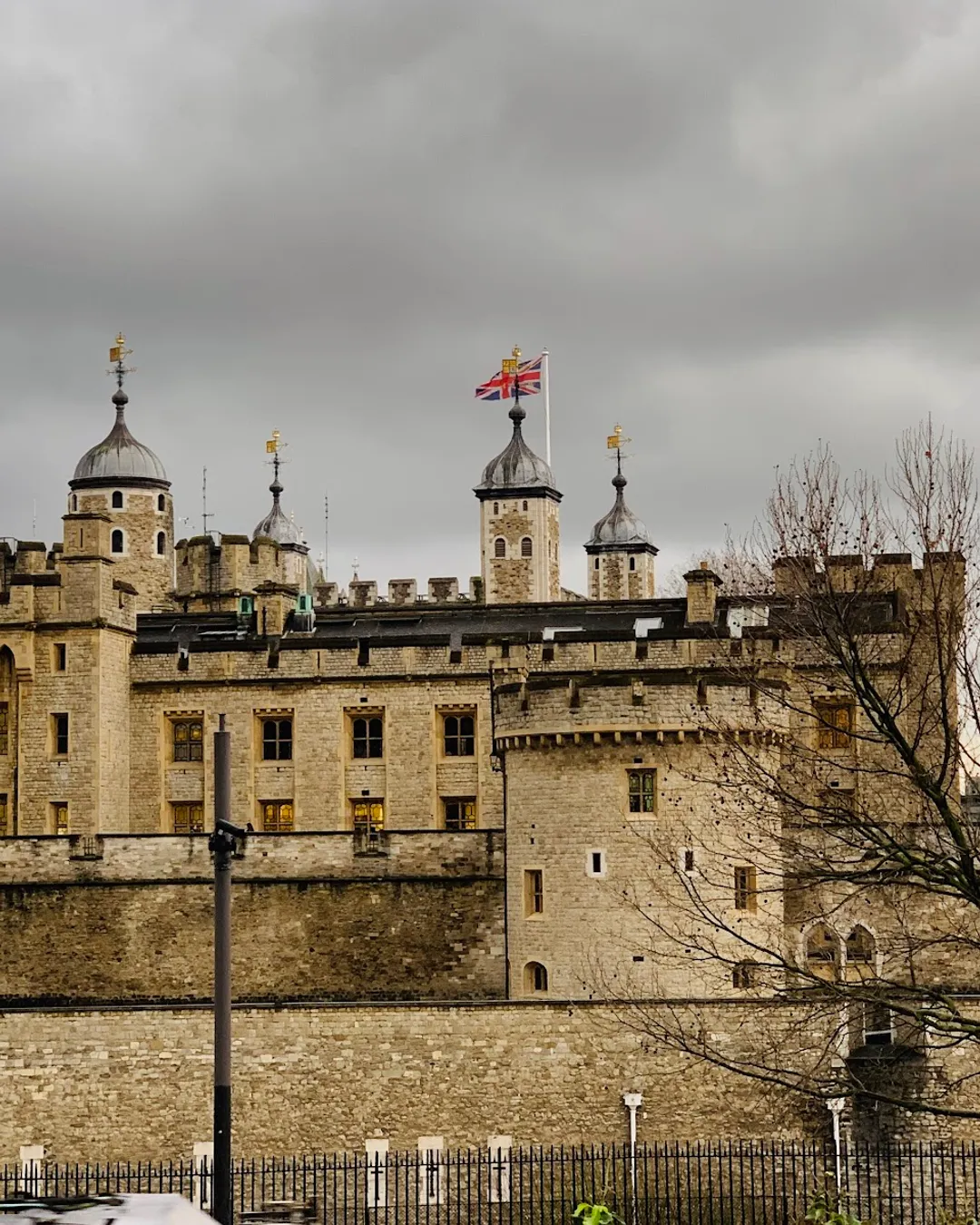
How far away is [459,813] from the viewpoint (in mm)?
55062

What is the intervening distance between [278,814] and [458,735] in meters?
4.98

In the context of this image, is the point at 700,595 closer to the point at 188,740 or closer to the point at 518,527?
the point at 188,740

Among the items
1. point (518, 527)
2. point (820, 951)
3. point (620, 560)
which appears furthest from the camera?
point (620, 560)

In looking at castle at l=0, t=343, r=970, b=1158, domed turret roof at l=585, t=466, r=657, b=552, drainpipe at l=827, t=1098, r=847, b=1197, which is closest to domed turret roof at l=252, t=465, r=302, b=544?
domed turret roof at l=585, t=466, r=657, b=552

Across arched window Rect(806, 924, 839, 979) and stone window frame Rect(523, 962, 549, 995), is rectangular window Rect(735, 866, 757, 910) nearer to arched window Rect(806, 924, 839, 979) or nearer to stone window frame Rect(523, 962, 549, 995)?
arched window Rect(806, 924, 839, 979)

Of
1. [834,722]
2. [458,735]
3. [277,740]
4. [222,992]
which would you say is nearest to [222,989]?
[222,992]

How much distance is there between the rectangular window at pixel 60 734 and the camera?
179 ft

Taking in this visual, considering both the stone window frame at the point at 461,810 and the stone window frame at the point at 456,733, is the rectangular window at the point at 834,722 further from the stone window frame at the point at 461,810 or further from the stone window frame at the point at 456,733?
the stone window frame at the point at 461,810

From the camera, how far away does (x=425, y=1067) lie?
37.7 meters

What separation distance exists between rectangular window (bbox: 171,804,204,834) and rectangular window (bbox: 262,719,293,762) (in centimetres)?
218

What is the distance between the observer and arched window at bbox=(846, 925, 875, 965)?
141 ft

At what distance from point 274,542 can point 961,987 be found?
4103 cm

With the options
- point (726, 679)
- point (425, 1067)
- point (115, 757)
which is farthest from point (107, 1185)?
point (115, 757)

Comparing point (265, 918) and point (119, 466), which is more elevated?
point (119, 466)
